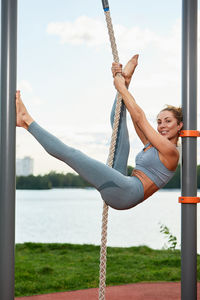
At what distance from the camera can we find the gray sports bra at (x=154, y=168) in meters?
2.31

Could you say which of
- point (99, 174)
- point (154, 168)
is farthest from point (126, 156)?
point (99, 174)

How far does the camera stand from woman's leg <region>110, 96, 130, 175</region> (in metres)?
2.45

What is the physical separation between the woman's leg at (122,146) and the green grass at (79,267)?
280cm

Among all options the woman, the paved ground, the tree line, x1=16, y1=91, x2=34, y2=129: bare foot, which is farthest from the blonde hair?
the tree line

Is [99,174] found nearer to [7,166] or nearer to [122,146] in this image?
[122,146]

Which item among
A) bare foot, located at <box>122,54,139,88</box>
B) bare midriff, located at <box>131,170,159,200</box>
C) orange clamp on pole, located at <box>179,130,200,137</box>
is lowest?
bare midriff, located at <box>131,170,159,200</box>

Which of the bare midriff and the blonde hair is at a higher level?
→ the blonde hair

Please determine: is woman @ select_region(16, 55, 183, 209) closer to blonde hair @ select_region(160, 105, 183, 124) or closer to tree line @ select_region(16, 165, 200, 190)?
blonde hair @ select_region(160, 105, 183, 124)

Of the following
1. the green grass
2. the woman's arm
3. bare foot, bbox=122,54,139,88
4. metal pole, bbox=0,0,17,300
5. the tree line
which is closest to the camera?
metal pole, bbox=0,0,17,300

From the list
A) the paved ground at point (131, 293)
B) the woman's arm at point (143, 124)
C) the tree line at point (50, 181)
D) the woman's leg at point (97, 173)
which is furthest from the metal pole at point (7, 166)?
the tree line at point (50, 181)

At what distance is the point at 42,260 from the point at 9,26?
4.78m

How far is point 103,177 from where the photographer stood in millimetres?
2164

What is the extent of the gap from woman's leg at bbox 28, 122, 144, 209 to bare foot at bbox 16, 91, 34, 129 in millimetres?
38

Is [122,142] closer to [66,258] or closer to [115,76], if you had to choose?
[115,76]
